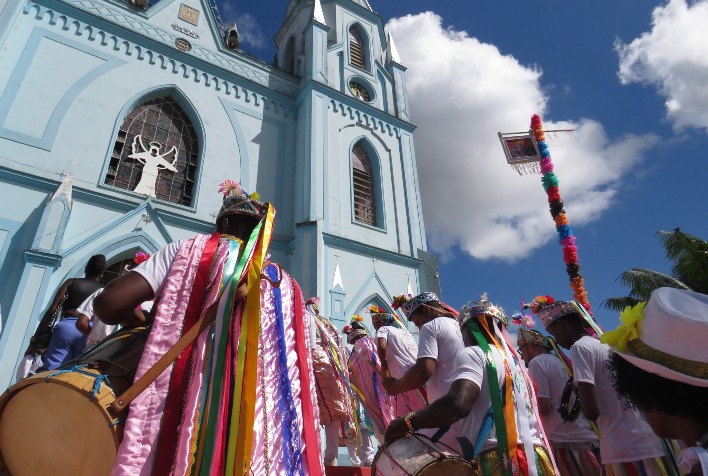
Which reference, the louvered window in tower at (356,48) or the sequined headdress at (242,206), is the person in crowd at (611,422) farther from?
the louvered window in tower at (356,48)

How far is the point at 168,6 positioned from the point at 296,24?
5517mm

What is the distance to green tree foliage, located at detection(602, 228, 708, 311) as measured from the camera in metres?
14.0

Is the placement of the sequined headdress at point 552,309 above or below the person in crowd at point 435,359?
above

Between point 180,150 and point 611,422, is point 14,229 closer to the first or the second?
point 180,150

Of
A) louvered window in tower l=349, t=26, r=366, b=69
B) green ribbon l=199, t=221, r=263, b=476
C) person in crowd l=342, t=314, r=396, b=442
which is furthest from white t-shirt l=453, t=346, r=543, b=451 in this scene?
louvered window in tower l=349, t=26, r=366, b=69

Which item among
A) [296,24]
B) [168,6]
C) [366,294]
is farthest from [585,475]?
[296,24]

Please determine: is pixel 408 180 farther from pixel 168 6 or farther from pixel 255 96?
pixel 168 6

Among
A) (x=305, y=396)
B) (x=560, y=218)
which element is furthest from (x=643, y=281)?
(x=305, y=396)

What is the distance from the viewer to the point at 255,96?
1131 centimetres

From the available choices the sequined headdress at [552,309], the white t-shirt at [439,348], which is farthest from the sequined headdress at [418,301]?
the sequined headdress at [552,309]

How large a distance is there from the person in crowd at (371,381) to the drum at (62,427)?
11.4 ft

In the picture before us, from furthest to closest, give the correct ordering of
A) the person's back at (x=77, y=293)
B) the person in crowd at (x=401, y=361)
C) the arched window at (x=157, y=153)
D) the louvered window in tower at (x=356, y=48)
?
the louvered window in tower at (x=356, y=48)
the arched window at (x=157, y=153)
the person's back at (x=77, y=293)
the person in crowd at (x=401, y=361)

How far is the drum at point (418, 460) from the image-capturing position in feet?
5.71

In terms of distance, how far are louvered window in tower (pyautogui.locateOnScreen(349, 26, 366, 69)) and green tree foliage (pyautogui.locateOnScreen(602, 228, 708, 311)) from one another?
1166 cm
